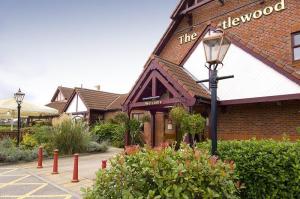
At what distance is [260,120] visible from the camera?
11.7 m

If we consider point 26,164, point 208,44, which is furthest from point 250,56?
point 26,164

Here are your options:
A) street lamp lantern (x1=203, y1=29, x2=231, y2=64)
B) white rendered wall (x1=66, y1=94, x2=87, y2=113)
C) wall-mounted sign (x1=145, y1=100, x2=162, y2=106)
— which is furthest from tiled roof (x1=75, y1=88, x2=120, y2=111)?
street lamp lantern (x1=203, y1=29, x2=231, y2=64)

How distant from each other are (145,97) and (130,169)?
413 inches

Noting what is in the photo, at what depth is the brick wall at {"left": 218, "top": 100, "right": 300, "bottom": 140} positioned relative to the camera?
11.0 metres

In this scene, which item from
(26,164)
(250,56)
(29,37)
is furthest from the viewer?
(29,37)

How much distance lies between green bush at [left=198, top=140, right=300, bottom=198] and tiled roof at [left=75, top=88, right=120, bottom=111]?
21.7 meters

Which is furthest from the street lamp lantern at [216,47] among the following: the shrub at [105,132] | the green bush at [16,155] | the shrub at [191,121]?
the shrub at [105,132]

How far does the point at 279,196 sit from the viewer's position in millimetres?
5223

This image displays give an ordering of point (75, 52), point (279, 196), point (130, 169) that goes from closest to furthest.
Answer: point (130, 169)
point (279, 196)
point (75, 52)

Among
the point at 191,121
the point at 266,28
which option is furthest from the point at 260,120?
the point at 191,121

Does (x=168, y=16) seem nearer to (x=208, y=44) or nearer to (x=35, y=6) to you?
(x=35, y=6)

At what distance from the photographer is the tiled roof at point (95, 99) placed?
26.5 meters

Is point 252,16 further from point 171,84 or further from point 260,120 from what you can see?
point 171,84

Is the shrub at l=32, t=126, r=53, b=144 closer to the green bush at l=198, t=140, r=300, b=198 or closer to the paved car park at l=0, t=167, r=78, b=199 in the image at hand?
the paved car park at l=0, t=167, r=78, b=199
